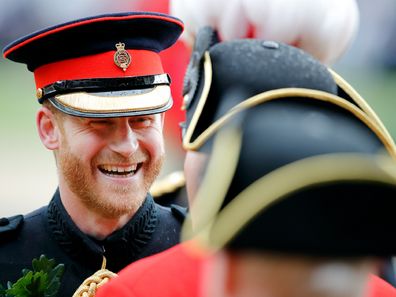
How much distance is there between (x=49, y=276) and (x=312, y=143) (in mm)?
1467

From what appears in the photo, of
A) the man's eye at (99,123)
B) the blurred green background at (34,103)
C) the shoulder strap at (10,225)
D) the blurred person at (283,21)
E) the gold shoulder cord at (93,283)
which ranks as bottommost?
the blurred green background at (34,103)

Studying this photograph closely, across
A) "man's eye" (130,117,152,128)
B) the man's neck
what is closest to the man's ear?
the man's neck

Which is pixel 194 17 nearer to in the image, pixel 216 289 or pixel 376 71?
pixel 216 289

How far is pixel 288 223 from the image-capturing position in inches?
45.3

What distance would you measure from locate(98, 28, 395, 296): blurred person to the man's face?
3.46 feet

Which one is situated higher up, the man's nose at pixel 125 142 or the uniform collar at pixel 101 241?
the man's nose at pixel 125 142

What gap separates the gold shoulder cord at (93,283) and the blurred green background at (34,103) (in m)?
5.54

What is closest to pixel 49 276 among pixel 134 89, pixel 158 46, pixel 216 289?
pixel 134 89

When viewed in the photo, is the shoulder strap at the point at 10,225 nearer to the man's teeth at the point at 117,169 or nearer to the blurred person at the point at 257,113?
the man's teeth at the point at 117,169

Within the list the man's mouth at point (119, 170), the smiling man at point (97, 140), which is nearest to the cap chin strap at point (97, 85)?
the smiling man at point (97, 140)

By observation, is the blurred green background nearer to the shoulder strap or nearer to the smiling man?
the shoulder strap

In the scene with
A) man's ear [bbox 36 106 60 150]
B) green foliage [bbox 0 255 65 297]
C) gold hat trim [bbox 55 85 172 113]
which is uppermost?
gold hat trim [bbox 55 85 172 113]

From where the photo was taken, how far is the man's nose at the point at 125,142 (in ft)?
8.38

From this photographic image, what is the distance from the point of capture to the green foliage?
93.0 inches
